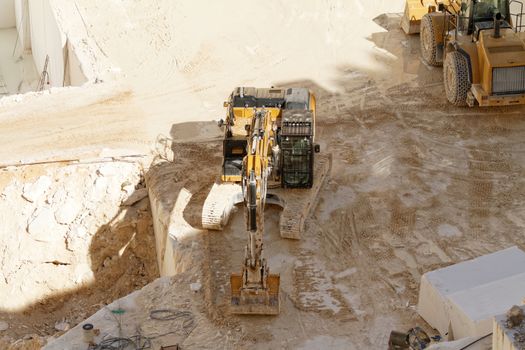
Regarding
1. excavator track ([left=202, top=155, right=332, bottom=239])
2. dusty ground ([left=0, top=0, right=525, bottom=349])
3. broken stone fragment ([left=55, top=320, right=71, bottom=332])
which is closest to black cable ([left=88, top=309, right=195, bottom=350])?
dusty ground ([left=0, top=0, right=525, bottom=349])

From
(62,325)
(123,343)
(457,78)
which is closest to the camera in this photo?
(123,343)

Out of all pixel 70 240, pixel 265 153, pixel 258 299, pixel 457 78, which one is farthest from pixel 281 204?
pixel 457 78

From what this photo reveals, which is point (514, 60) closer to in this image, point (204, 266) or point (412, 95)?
point (412, 95)

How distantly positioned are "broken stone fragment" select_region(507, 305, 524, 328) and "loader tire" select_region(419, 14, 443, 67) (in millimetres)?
12218

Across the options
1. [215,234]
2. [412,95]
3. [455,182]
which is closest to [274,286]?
[215,234]

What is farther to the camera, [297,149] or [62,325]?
[62,325]

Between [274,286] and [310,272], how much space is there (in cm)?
121

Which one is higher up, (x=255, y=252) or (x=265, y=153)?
(x=265, y=153)

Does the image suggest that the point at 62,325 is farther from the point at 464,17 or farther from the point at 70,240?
the point at 464,17

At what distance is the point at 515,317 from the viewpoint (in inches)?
299

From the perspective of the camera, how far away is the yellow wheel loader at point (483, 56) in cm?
1650

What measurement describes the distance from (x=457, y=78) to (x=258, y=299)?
24.5 ft

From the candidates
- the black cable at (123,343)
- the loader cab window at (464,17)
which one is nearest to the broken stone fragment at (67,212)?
the black cable at (123,343)

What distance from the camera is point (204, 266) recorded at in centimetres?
1298
